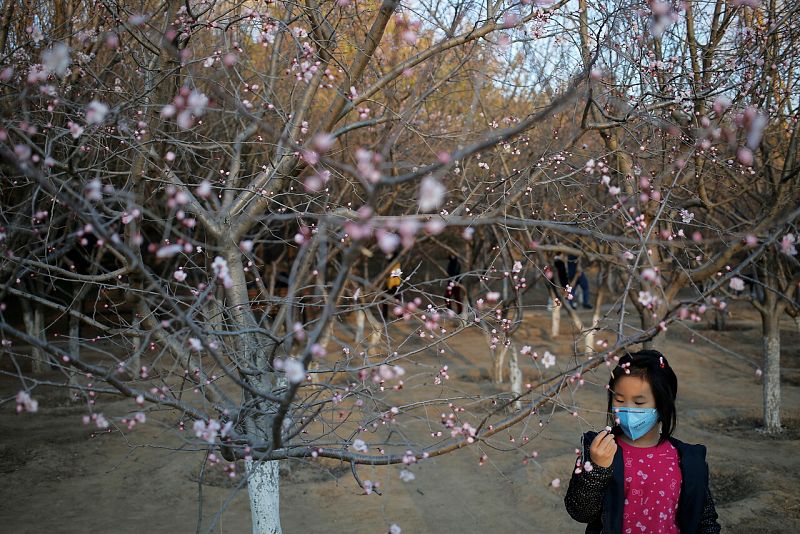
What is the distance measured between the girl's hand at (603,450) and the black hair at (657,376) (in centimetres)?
14

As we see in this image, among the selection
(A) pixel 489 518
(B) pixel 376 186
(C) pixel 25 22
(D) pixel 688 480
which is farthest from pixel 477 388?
(B) pixel 376 186

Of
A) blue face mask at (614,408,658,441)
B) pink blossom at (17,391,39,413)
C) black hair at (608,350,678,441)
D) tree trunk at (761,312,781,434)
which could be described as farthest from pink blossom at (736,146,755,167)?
pink blossom at (17,391,39,413)

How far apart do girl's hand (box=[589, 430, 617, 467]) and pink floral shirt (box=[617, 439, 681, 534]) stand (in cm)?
15

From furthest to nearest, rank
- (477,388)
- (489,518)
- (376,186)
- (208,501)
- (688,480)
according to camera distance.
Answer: (477,388)
(208,501)
(489,518)
(688,480)
(376,186)

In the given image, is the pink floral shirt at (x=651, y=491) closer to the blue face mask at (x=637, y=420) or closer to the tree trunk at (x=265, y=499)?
the blue face mask at (x=637, y=420)

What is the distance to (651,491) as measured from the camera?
288cm

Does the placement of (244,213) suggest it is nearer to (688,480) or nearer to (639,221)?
(639,221)

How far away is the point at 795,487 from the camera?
22.2ft

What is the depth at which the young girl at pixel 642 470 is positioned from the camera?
283cm

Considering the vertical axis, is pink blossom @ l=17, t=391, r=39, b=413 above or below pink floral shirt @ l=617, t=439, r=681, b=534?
above

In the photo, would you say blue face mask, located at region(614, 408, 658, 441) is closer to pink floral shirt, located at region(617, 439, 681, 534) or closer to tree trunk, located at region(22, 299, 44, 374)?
pink floral shirt, located at region(617, 439, 681, 534)

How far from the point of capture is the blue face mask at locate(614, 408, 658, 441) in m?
2.96

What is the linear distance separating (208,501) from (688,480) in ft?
16.7

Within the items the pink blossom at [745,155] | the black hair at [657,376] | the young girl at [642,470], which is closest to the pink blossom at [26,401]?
the young girl at [642,470]
